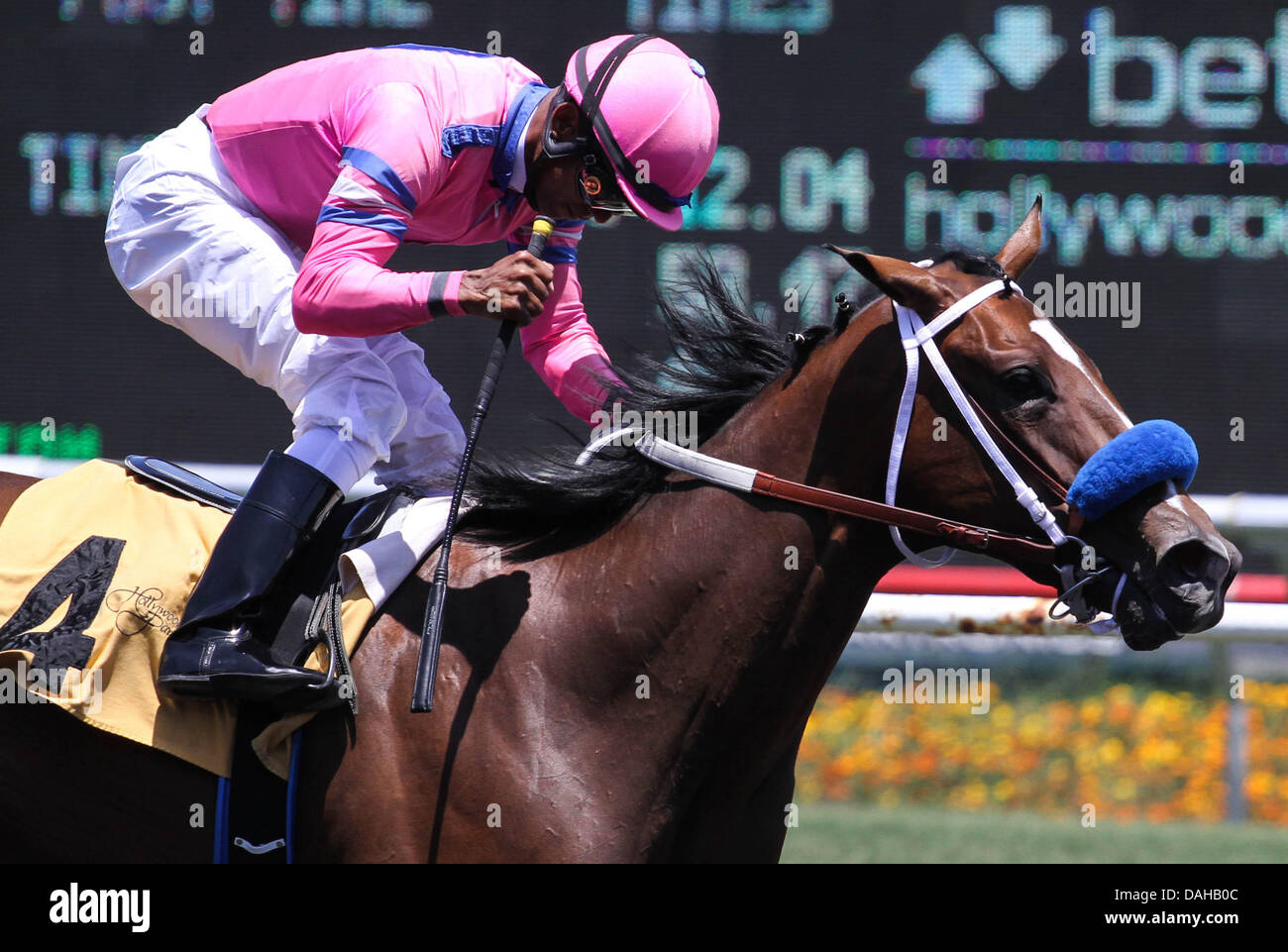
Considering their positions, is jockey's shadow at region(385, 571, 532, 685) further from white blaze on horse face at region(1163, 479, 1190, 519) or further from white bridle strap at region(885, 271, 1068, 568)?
white blaze on horse face at region(1163, 479, 1190, 519)

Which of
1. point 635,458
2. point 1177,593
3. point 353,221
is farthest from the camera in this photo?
point 635,458

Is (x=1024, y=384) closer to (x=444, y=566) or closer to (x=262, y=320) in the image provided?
(x=444, y=566)

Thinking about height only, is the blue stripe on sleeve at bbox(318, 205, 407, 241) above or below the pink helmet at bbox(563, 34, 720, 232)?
below

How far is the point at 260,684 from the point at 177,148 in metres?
0.94

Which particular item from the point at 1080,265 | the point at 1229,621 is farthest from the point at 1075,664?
the point at 1080,265

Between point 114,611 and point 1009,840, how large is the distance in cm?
273

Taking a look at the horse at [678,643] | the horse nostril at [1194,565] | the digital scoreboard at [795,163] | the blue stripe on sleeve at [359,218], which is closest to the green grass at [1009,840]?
the digital scoreboard at [795,163]

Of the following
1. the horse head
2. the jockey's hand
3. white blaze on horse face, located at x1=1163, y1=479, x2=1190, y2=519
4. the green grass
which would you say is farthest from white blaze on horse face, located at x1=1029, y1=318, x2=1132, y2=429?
the green grass

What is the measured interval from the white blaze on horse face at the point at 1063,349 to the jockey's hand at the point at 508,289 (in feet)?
2.19

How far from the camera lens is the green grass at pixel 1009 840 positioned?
374 centimetres

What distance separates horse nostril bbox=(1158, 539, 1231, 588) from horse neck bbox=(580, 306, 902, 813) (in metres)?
0.36

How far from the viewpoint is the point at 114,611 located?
1.99m

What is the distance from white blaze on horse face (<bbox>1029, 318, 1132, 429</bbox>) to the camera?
6.15 ft

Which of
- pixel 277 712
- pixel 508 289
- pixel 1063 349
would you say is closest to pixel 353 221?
pixel 508 289
